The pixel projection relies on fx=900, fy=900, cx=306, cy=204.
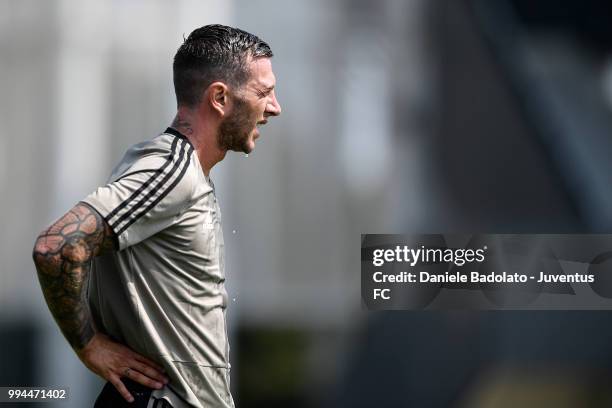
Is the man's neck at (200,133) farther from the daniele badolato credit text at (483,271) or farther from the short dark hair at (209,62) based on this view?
the daniele badolato credit text at (483,271)

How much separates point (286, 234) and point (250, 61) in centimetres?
164

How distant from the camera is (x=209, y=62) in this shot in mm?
1967

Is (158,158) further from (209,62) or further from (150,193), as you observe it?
(209,62)

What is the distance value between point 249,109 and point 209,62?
0.14 meters

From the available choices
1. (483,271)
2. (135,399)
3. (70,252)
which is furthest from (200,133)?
(483,271)

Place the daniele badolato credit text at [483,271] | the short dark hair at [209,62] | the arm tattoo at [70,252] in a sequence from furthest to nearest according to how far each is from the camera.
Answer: the daniele badolato credit text at [483,271]
the short dark hair at [209,62]
the arm tattoo at [70,252]

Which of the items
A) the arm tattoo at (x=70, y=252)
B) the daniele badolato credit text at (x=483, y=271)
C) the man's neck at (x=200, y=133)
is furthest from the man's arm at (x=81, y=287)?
the daniele badolato credit text at (x=483, y=271)

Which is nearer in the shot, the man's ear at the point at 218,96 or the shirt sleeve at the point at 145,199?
the shirt sleeve at the point at 145,199

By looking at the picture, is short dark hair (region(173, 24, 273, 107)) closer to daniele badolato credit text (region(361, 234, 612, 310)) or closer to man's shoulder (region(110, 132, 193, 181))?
man's shoulder (region(110, 132, 193, 181))

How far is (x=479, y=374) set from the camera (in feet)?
11.6

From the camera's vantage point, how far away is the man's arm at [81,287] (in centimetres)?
168

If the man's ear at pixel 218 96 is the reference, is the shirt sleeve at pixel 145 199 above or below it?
below

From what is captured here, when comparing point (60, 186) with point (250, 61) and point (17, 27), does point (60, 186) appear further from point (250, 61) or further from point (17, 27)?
point (250, 61)

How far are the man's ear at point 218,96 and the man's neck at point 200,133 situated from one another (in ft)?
0.13
